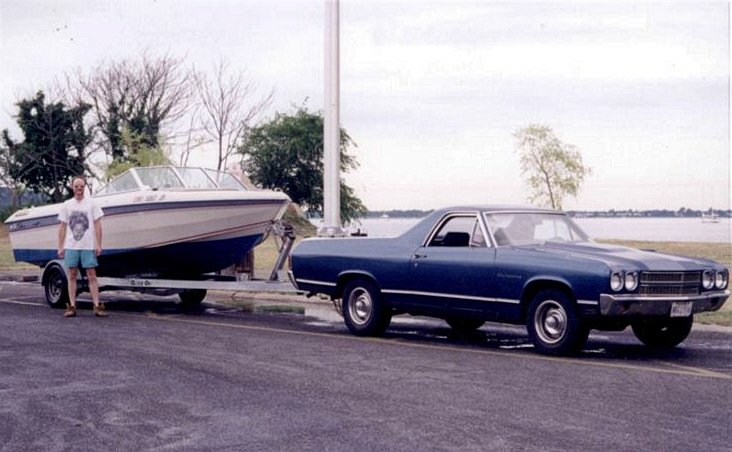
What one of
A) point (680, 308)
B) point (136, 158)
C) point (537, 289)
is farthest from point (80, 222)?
point (136, 158)

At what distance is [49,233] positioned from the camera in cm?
1661

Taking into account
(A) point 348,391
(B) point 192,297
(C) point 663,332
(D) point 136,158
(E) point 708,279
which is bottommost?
(A) point 348,391

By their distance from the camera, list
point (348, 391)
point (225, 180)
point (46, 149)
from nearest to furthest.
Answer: point (348, 391)
point (225, 180)
point (46, 149)

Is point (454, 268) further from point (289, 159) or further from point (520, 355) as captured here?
point (289, 159)

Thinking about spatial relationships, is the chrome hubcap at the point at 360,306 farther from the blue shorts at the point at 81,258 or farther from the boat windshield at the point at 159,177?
the boat windshield at the point at 159,177

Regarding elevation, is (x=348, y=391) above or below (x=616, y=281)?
below

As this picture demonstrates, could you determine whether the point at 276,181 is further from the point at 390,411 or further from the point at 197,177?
the point at 390,411

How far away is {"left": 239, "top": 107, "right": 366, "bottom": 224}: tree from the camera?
221 ft

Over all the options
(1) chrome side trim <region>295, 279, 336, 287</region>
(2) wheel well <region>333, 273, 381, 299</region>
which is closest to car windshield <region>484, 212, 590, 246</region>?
(2) wheel well <region>333, 273, 381, 299</region>

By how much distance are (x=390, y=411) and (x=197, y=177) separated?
9.20m

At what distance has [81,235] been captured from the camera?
47.2 ft

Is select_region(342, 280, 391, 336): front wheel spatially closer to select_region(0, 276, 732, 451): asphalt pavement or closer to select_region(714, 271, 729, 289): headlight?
select_region(0, 276, 732, 451): asphalt pavement

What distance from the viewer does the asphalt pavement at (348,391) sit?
6320 mm

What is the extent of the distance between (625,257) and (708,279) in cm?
100
